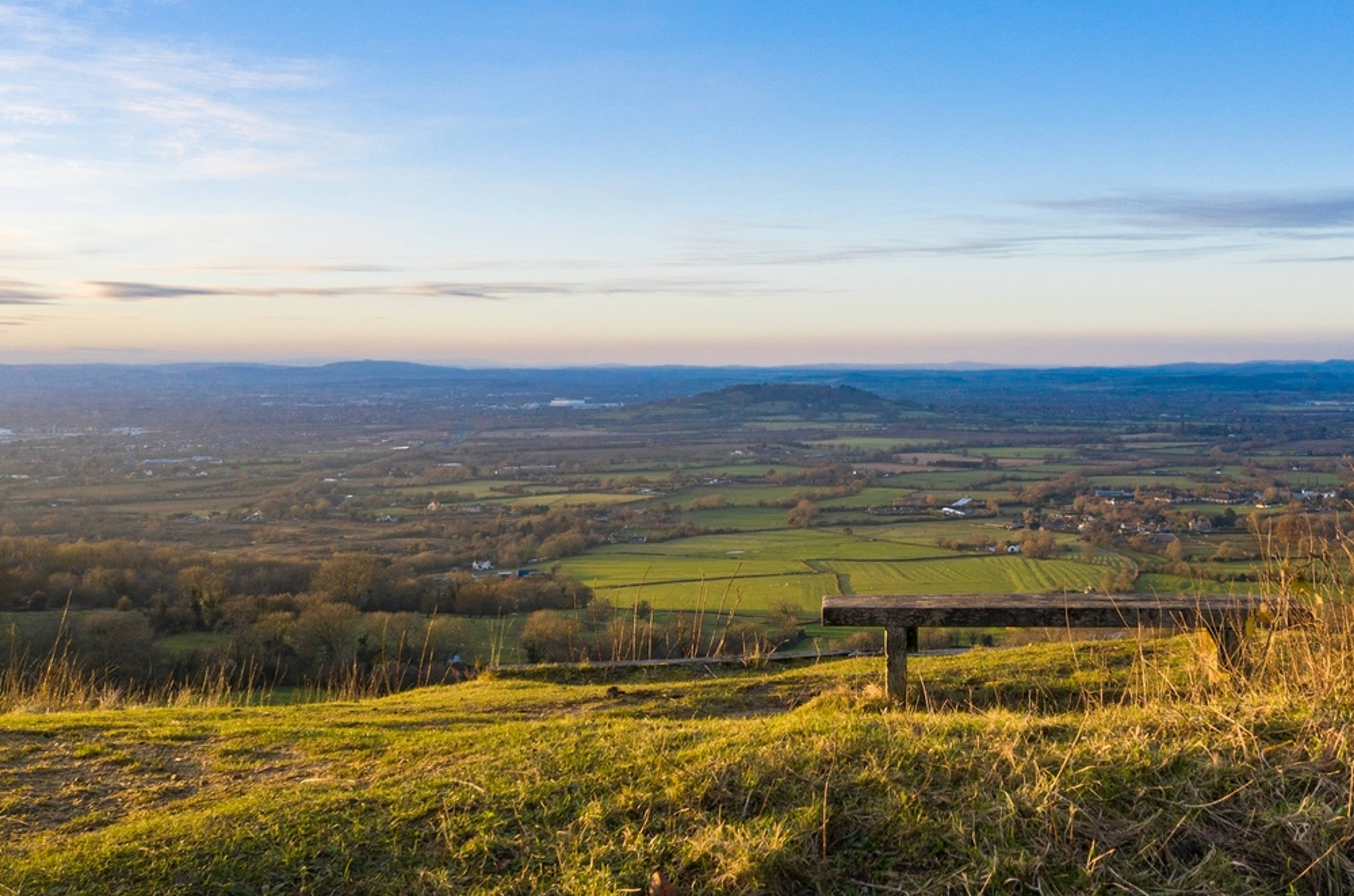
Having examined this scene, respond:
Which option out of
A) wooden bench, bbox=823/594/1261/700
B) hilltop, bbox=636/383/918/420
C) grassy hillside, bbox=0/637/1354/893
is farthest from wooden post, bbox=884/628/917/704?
hilltop, bbox=636/383/918/420

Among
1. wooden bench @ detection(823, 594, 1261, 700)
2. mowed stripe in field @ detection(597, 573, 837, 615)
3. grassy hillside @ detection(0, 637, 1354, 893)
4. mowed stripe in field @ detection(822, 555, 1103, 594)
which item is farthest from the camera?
mowed stripe in field @ detection(822, 555, 1103, 594)

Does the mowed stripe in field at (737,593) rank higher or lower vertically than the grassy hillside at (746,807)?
lower

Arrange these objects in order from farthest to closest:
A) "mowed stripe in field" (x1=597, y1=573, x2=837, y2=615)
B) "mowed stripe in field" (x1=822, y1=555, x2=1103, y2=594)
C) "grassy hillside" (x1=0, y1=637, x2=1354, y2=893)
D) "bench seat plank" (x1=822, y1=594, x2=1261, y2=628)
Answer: "mowed stripe in field" (x1=822, y1=555, x2=1103, y2=594) < "mowed stripe in field" (x1=597, y1=573, x2=837, y2=615) < "bench seat plank" (x1=822, y1=594, x2=1261, y2=628) < "grassy hillside" (x1=0, y1=637, x2=1354, y2=893)

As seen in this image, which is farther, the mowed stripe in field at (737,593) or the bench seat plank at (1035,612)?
the mowed stripe in field at (737,593)

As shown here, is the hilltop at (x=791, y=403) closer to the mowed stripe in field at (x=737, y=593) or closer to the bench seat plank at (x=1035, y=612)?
the mowed stripe in field at (x=737, y=593)

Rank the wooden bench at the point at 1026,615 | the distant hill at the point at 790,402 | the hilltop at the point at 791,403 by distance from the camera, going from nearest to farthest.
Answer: the wooden bench at the point at 1026,615
the hilltop at the point at 791,403
the distant hill at the point at 790,402

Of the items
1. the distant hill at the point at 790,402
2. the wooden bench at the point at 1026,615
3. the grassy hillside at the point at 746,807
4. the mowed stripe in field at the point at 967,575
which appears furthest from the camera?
the distant hill at the point at 790,402

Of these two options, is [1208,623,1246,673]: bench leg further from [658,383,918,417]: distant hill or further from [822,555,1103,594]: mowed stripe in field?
[658,383,918,417]: distant hill

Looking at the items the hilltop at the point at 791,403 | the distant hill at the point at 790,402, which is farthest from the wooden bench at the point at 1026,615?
the distant hill at the point at 790,402
